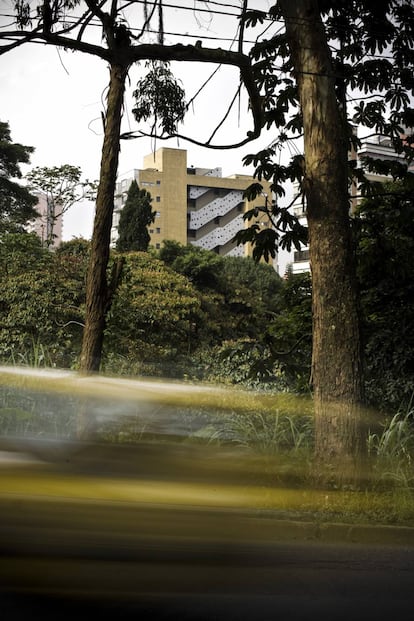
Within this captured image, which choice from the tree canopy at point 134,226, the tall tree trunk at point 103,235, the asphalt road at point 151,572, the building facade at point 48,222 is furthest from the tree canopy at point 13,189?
the asphalt road at point 151,572

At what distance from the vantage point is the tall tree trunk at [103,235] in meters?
6.84

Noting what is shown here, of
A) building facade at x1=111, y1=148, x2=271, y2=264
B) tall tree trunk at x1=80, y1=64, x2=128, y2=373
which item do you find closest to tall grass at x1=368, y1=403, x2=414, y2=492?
tall tree trunk at x1=80, y1=64, x2=128, y2=373

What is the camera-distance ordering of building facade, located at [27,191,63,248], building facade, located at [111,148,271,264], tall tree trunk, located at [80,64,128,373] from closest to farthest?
tall tree trunk, located at [80,64,128,373], building facade, located at [27,191,63,248], building facade, located at [111,148,271,264]

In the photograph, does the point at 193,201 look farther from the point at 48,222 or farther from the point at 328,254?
the point at 328,254

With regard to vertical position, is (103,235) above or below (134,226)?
below

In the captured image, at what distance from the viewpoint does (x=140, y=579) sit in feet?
10.1

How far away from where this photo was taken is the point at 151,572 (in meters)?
3.11

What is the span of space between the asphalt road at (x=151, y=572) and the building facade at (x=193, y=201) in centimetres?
2868

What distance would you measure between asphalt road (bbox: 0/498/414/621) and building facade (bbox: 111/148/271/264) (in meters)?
28.7

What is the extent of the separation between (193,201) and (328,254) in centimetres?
3304

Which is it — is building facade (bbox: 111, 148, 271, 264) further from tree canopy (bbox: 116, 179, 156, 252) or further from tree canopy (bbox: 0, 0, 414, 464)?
tree canopy (bbox: 0, 0, 414, 464)

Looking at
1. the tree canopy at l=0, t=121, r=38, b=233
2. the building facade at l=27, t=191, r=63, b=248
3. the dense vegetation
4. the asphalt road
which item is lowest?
the asphalt road

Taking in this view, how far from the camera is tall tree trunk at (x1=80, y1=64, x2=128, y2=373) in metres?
6.84

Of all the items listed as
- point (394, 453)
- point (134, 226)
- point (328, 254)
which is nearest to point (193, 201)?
point (134, 226)
